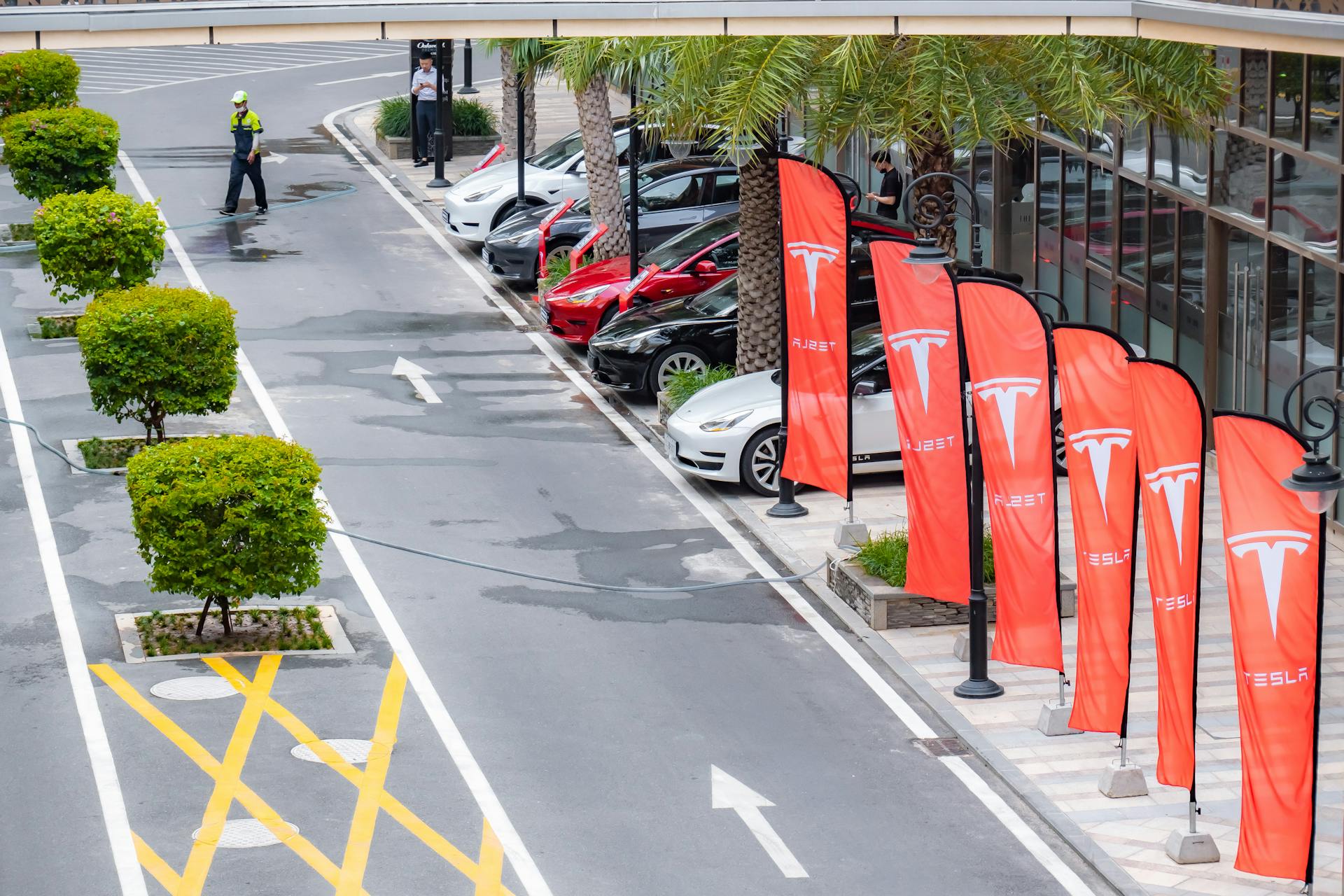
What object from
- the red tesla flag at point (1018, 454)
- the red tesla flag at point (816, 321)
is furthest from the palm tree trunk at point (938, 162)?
the red tesla flag at point (1018, 454)

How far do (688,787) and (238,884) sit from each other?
2989 mm

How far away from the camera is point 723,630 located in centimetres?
1609

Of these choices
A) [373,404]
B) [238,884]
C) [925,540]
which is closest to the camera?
[238,884]

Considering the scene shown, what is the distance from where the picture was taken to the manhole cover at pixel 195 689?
14.4 m

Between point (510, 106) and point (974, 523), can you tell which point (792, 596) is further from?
point (510, 106)

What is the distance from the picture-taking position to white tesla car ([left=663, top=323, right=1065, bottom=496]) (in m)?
19.3

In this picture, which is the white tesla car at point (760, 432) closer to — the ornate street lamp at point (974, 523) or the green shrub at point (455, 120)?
the ornate street lamp at point (974, 523)

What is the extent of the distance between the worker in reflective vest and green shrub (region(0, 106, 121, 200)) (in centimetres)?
305

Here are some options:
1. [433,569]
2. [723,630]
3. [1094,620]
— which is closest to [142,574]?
[433,569]

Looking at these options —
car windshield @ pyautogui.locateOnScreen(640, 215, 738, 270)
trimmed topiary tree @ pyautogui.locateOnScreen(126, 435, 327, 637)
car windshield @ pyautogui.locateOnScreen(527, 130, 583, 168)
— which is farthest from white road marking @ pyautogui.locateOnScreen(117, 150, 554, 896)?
car windshield @ pyautogui.locateOnScreen(527, 130, 583, 168)

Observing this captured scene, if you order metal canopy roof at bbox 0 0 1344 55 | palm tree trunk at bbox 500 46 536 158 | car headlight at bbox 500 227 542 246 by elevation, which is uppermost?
metal canopy roof at bbox 0 0 1344 55

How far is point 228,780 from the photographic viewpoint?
12984 mm

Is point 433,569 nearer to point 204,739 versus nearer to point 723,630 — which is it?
point 723,630

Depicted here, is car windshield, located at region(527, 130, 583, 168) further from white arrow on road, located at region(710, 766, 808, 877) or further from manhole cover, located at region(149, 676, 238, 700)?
white arrow on road, located at region(710, 766, 808, 877)
